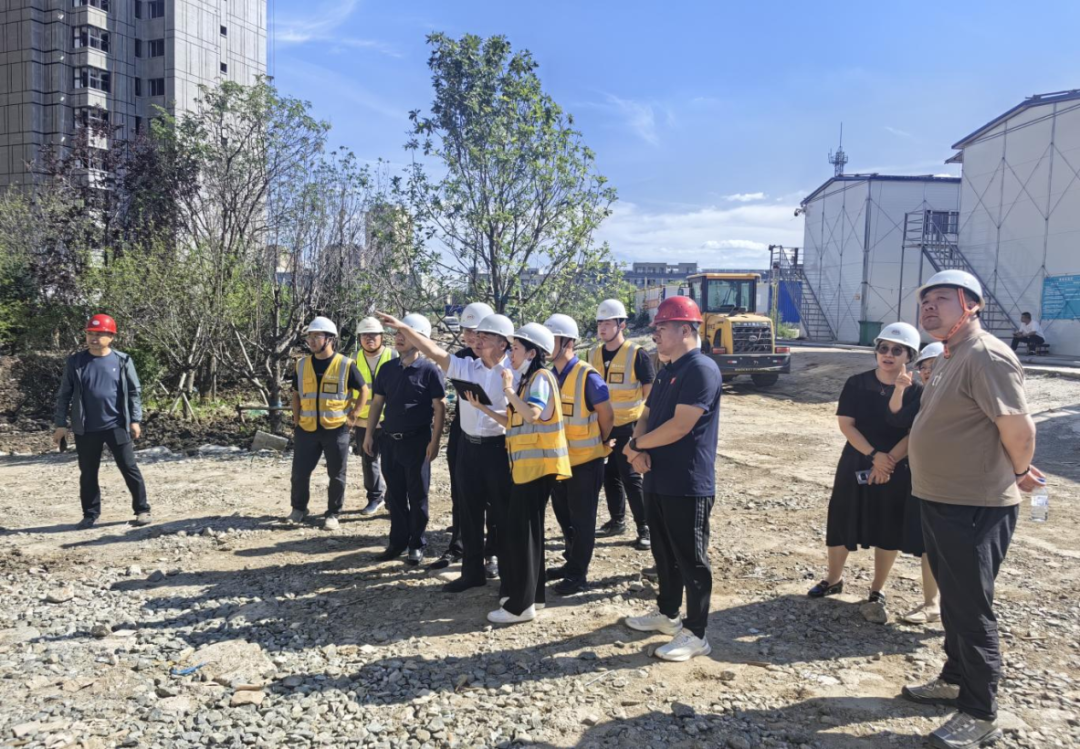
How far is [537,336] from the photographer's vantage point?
412cm

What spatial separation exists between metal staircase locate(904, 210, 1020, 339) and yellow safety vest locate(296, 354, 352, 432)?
2423 centimetres

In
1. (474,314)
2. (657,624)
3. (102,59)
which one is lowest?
(657,624)

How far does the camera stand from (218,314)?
36.9 ft

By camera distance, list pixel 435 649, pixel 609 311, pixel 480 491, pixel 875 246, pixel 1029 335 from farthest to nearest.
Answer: pixel 875 246 < pixel 1029 335 < pixel 609 311 < pixel 480 491 < pixel 435 649

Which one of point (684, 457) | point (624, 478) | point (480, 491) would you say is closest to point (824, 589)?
point (624, 478)

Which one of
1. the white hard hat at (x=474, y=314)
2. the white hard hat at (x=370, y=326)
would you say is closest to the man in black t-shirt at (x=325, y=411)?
the white hard hat at (x=370, y=326)

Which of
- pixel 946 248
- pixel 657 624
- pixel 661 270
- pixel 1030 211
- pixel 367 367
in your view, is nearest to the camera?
pixel 657 624

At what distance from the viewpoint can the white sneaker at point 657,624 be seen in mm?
3979

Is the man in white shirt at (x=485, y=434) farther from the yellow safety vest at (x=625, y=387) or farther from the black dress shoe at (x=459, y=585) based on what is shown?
the yellow safety vest at (x=625, y=387)

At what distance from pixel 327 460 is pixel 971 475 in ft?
16.0

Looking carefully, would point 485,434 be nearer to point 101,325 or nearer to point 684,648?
point 684,648

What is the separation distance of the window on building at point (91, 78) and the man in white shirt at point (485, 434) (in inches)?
1772

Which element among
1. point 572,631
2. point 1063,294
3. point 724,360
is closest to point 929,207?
point 1063,294

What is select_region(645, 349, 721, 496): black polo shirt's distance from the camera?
3.54m
